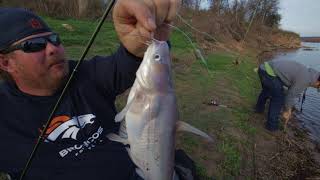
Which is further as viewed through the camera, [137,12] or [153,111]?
[137,12]

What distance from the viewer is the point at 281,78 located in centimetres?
859

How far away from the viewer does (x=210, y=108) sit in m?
9.07

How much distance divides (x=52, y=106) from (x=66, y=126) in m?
0.19

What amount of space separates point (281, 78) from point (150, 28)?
7.31m

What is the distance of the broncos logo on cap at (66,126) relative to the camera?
2.67 meters

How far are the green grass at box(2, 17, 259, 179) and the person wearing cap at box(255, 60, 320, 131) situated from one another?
70cm

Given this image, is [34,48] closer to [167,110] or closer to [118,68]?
[118,68]

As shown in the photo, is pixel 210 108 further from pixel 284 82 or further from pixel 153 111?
pixel 153 111

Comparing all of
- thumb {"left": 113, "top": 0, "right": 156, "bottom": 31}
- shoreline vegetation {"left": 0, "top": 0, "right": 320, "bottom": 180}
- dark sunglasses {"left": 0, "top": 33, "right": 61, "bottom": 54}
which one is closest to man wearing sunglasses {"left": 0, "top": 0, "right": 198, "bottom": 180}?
dark sunglasses {"left": 0, "top": 33, "right": 61, "bottom": 54}

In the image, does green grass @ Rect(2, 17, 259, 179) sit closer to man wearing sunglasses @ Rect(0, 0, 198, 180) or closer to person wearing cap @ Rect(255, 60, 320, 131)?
person wearing cap @ Rect(255, 60, 320, 131)

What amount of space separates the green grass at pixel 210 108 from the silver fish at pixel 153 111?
371cm

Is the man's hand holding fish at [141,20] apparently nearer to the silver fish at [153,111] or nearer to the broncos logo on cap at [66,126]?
the silver fish at [153,111]

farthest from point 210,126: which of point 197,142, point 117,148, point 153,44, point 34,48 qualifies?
point 153,44

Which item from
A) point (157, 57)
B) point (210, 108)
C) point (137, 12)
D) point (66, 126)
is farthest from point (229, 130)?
point (157, 57)
